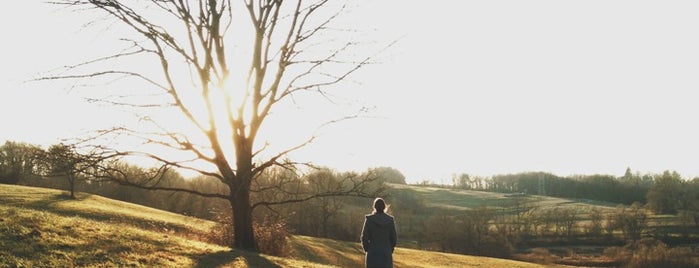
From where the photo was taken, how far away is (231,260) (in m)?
17.9

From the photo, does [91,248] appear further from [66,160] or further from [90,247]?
[66,160]

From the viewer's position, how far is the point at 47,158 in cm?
1825

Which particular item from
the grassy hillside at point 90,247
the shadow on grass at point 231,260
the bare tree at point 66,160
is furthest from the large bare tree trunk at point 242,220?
the bare tree at point 66,160

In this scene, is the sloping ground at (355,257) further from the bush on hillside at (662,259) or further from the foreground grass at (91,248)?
the bush on hillside at (662,259)

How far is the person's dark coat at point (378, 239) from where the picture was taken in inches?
525

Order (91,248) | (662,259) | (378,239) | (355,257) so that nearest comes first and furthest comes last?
1. (378,239)
2. (91,248)
3. (355,257)
4. (662,259)

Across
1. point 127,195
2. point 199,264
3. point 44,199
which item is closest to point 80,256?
point 199,264

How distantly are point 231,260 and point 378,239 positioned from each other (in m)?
6.54

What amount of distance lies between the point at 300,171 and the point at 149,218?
34569mm

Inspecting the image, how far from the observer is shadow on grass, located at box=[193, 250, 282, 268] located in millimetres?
16961

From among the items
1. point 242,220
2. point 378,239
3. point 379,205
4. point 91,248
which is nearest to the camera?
point 378,239

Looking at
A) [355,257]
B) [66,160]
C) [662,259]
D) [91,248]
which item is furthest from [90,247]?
[662,259]

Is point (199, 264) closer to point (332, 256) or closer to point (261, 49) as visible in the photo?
point (261, 49)

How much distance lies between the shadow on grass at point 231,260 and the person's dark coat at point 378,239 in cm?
561
